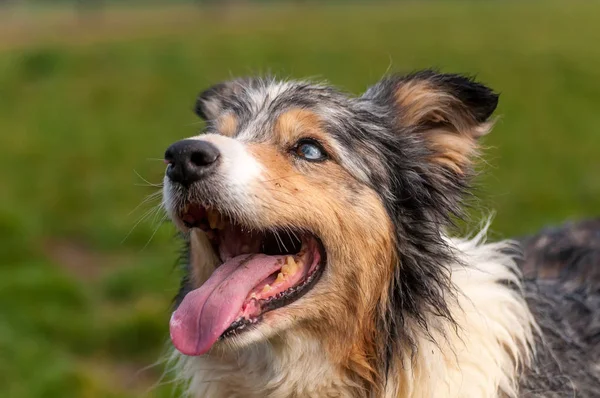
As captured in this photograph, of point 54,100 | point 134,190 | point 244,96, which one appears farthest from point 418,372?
point 54,100

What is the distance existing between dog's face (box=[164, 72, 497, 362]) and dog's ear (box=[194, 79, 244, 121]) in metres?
0.16

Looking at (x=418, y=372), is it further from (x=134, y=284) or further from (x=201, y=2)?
(x=201, y=2)

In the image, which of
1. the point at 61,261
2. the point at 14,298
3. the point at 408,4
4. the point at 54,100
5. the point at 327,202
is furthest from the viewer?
the point at 408,4

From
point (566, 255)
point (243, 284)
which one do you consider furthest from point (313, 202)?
point (566, 255)

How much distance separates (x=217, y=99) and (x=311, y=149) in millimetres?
828

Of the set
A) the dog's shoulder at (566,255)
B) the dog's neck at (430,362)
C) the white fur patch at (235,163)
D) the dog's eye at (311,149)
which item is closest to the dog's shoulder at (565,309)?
the dog's shoulder at (566,255)

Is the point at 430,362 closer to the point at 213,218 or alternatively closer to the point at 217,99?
the point at 213,218

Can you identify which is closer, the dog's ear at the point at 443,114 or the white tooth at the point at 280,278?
the white tooth at the point at 280,278

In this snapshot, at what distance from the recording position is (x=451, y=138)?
3.92 metres

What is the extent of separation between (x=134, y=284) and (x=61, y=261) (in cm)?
111

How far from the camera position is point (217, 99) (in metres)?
4.30

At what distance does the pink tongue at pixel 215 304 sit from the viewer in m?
3.45

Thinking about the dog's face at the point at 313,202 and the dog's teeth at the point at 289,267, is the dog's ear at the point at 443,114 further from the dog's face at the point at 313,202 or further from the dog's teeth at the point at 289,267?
the dog's teeth at the point at 289,267

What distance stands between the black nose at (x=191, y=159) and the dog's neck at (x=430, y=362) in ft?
2.67
